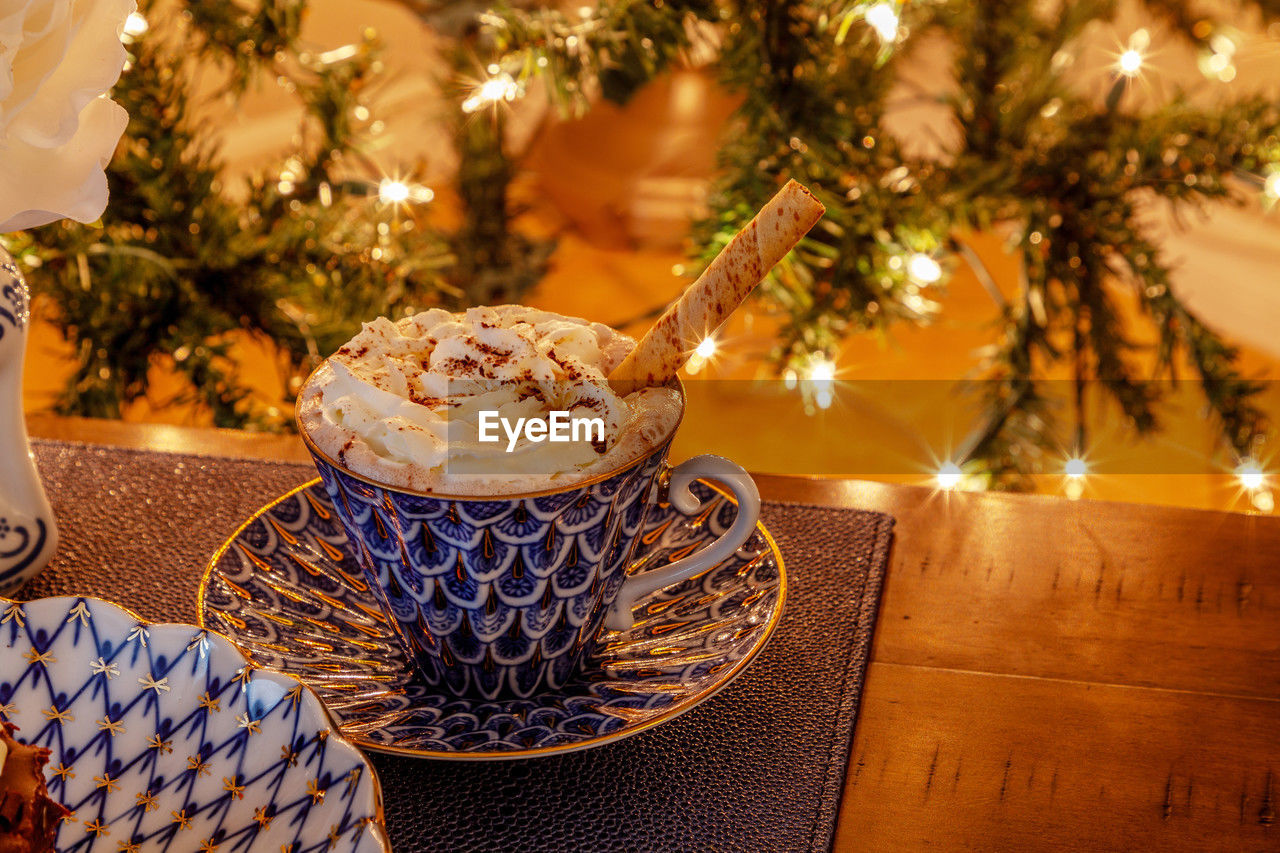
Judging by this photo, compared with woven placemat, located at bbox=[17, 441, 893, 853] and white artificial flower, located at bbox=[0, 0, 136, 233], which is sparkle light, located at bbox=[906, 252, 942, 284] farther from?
white artificial flower, located at bbox=[0, 0, 136, 233]

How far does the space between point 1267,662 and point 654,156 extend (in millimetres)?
1630

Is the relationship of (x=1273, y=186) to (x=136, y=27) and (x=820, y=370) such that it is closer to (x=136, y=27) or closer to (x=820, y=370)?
(x=820, y=370)

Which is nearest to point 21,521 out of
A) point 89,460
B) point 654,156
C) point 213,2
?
point 89,460

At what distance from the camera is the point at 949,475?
33.4 inches

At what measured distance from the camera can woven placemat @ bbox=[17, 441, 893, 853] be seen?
417 millimetres

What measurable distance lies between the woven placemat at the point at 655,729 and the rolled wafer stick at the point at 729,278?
0.52ft

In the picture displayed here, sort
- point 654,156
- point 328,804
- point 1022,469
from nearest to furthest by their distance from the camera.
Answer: point 328,804 → point 1022,469 → point 654,156

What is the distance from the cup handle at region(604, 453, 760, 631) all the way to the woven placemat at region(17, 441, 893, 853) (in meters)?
0.06

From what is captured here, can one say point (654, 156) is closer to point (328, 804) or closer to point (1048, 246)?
point (1048, 246)

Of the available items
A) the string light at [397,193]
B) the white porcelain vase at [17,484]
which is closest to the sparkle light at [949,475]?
the string light at [397,193]

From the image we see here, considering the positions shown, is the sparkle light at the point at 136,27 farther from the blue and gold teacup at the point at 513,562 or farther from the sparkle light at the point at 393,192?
the blue and gold teacup at the point at 513,562

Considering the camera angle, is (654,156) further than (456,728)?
Yes

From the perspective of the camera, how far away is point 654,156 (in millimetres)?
2004

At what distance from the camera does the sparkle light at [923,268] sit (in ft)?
2.84
